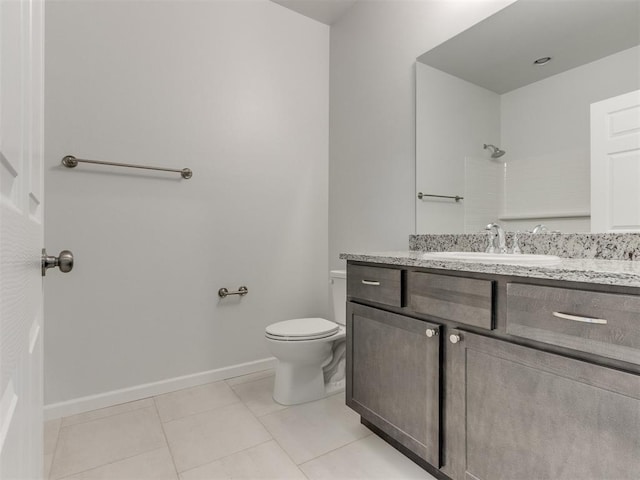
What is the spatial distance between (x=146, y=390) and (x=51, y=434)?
18.0 inches

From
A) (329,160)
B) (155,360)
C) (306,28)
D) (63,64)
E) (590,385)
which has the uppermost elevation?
(306,28)

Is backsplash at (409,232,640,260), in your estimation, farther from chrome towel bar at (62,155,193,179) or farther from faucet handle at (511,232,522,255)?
chrome towel bar at (62,155,193,179)

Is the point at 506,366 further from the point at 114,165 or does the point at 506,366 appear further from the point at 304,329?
the point at 114,165

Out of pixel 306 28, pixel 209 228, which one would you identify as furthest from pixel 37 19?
pixel 306 28

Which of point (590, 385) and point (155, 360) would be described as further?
point (155, 360)

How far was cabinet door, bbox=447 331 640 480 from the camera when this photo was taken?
2.66ft

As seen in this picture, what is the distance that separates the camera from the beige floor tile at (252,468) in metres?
1.35

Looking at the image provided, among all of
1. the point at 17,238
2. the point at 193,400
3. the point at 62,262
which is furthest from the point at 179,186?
the point at 17,238

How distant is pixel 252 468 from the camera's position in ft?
4.58

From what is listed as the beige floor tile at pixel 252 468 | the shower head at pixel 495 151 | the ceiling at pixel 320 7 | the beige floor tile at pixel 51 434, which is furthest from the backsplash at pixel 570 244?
the beige floor tile at pixel 51 434

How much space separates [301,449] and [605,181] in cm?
157

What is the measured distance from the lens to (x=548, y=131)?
56.5 inches

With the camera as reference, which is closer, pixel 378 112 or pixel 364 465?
pixel 364 465

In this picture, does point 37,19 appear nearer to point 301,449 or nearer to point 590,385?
point 590,385
